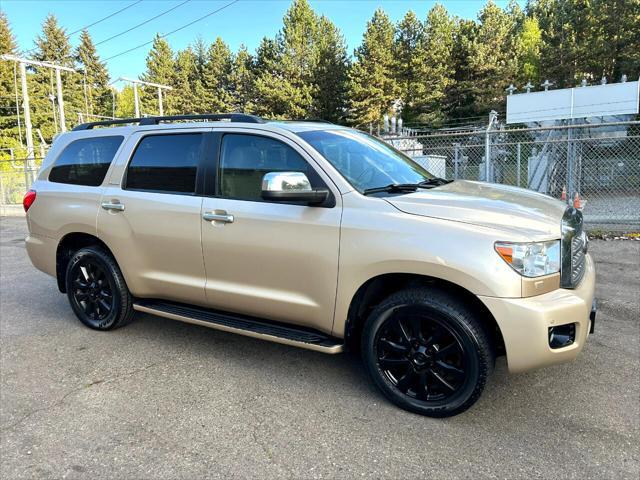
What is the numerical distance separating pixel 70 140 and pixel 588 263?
4672mm

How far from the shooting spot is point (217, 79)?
5628cm

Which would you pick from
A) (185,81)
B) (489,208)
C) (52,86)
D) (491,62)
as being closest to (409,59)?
(491,62)

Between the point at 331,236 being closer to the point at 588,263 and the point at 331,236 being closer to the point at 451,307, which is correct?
the point at 451,307

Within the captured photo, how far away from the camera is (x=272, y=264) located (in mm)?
3318

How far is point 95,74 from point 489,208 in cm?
8288

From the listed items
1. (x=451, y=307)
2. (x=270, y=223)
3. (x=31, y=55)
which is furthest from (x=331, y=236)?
(x=31, y=55)

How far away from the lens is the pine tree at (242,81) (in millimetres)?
51531

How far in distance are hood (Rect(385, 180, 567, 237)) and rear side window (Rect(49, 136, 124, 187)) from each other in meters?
2.75

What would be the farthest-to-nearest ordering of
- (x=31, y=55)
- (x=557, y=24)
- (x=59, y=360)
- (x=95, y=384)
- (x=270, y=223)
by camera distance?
(x=31, y=55)
(x=557, y=24)
(x=59, y=360)
(x=95, y=384)
(x=270, y=223)

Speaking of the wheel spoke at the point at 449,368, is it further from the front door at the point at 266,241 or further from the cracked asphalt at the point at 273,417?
the front door at the point at 266,241

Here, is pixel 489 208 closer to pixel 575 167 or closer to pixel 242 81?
pixel 575 167

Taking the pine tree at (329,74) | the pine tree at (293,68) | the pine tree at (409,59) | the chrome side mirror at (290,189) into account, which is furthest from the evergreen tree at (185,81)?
the chrome side mirror at (290,189)

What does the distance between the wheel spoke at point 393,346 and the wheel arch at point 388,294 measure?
0.24m

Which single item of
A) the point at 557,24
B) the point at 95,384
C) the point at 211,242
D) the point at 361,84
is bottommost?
the point at 95,384
